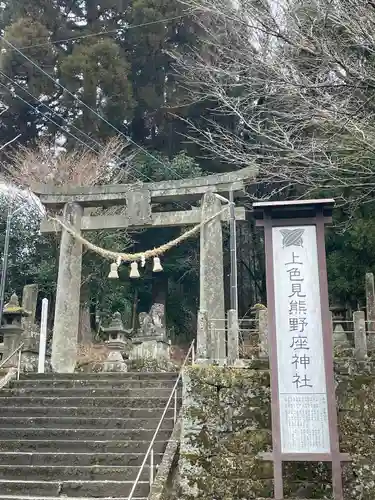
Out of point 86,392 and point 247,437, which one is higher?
point 86,392

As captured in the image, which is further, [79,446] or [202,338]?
[79,446]

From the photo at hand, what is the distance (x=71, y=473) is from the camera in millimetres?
7648

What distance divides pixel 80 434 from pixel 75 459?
28.9 inches

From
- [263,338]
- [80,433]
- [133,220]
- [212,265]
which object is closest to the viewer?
[263,338]

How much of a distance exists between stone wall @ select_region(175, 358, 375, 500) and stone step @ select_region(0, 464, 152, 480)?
0.81 meters

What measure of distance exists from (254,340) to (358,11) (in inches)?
256

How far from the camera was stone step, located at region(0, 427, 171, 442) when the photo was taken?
8.43 m

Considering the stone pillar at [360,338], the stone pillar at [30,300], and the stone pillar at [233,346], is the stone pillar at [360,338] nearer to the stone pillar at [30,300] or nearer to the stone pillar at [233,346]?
the stone pillar at [233,346]

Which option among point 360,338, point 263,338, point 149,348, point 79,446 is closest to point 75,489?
point 79,446

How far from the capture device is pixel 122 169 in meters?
21.1

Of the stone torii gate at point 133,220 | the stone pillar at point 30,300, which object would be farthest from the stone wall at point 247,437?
the stone pillar at point 30,300

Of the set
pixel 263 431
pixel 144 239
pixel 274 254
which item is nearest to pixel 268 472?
pixel 263 431

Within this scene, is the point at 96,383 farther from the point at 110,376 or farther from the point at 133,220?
the point at 133,220

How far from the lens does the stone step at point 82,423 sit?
8.77 meters
